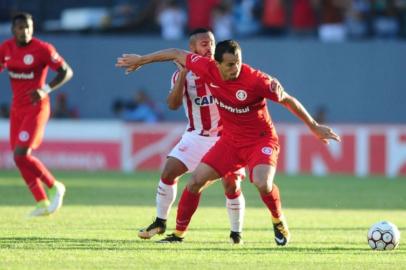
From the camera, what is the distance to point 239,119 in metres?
11.1

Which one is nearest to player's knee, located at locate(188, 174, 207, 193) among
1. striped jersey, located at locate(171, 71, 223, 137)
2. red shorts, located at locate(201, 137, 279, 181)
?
red shorts, located at locate(201, 137, 279, 181)

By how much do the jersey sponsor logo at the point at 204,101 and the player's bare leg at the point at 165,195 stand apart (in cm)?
63

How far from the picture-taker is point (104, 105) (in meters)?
27.7

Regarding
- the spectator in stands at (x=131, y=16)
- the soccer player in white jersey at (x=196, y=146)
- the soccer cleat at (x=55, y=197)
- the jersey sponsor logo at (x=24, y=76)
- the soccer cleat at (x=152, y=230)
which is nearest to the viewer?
the soccer player in white jersey at (x=196, y=146)

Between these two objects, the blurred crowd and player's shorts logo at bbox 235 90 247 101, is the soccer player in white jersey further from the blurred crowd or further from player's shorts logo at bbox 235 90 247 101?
the blurred crowd

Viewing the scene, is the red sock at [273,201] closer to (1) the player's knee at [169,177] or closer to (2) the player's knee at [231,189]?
(2) the player's knee at [231,189]

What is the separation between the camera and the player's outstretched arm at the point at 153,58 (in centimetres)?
1127

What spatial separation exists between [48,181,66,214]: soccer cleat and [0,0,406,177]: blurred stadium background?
38.1 ft

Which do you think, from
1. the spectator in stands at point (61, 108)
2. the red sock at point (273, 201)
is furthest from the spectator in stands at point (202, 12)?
the red sock at point (273, 201)

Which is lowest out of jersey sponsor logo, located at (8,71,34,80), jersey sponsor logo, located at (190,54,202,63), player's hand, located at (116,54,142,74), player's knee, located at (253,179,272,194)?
player's knee, located at (253,179,272,194)

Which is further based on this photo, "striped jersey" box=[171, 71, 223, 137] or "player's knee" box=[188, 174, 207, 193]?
"striped jersey" box=[171, 71, 223, 137]

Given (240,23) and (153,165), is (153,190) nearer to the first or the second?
(153,165)

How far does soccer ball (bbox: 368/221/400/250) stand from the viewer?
36.1 feet

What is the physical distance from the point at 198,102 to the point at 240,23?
1563 centimetres
